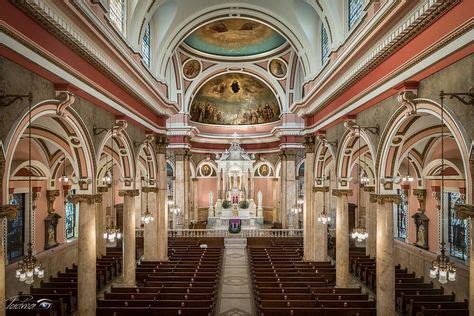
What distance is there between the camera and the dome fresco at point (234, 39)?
26.5 metres

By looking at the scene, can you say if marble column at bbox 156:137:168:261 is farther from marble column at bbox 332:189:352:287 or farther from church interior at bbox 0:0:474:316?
marble column at bbox 332:189:352:287

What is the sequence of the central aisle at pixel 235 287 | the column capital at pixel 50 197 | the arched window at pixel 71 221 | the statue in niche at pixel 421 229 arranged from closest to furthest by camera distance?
the central aisle at pixel 235 287
the statue in niche at pixel 421 229
the column capital at pixel 50 197
the arched window at pixel 71 221

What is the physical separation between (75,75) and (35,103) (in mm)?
1771

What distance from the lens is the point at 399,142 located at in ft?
35.7

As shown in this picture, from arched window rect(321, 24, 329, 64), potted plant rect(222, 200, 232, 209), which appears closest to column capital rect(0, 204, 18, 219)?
arched window rect(321, 24, 329, 64)

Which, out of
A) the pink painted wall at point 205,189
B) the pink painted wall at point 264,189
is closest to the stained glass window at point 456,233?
the pink painted wall at point 264,189

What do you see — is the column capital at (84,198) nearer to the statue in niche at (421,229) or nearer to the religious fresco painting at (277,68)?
the statue in niche at (421,229)

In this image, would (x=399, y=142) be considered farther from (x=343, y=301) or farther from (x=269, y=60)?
(x=269, y=60)

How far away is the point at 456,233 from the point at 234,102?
23.0 metres

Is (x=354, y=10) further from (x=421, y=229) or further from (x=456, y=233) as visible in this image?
(x=421, y=229)

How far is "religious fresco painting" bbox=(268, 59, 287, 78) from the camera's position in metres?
30.4

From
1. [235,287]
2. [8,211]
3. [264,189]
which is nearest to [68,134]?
[8,211]

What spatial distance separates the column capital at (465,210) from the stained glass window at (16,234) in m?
17.3

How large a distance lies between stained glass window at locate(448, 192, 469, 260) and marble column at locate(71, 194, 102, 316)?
48.8 feet
